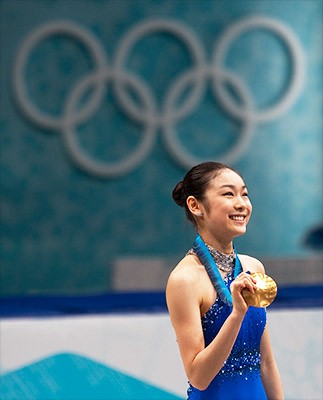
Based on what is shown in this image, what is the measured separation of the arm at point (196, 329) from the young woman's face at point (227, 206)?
121 mm

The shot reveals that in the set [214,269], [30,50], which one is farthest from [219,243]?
[30,50]

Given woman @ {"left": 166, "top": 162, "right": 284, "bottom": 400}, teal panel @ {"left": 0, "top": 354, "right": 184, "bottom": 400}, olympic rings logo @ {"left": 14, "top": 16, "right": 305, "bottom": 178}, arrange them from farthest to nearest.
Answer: olympic rings logo @ {"left": 14, "top": 16, "right": 305, "bottom": 178}
teal panel @ {"left": 0, "top": 354, "right": 184, "bottom": 400}
woman @ {"left": 166, "top": 162, "right": 284, "bottom": 400}

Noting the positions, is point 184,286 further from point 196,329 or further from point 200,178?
point 200,178

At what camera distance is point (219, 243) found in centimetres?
239

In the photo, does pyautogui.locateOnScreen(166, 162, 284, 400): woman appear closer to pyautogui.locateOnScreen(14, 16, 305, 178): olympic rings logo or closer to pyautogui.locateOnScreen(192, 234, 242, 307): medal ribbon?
pyautogui.locateOnScreen(192, 234, 242, 307): medal ribbon

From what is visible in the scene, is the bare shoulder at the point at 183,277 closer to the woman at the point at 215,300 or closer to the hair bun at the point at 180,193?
the woman at the point at 215,300

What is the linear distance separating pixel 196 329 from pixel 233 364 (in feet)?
0.43

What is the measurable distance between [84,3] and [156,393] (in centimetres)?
723

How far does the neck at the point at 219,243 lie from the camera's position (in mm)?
2387

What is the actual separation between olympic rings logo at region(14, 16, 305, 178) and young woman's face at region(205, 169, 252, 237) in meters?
7.60

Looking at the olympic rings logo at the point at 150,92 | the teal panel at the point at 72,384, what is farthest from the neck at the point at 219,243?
the olympic rings logo at the point at 150,92

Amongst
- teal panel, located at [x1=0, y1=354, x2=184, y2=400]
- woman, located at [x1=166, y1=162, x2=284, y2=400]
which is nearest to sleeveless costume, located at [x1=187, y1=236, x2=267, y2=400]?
woman, located at [x1=166, y1=162, x2=284, y2=400]

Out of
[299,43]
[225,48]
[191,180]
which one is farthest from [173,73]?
[191,180]

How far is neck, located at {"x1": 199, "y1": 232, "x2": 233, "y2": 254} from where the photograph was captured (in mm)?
2387
